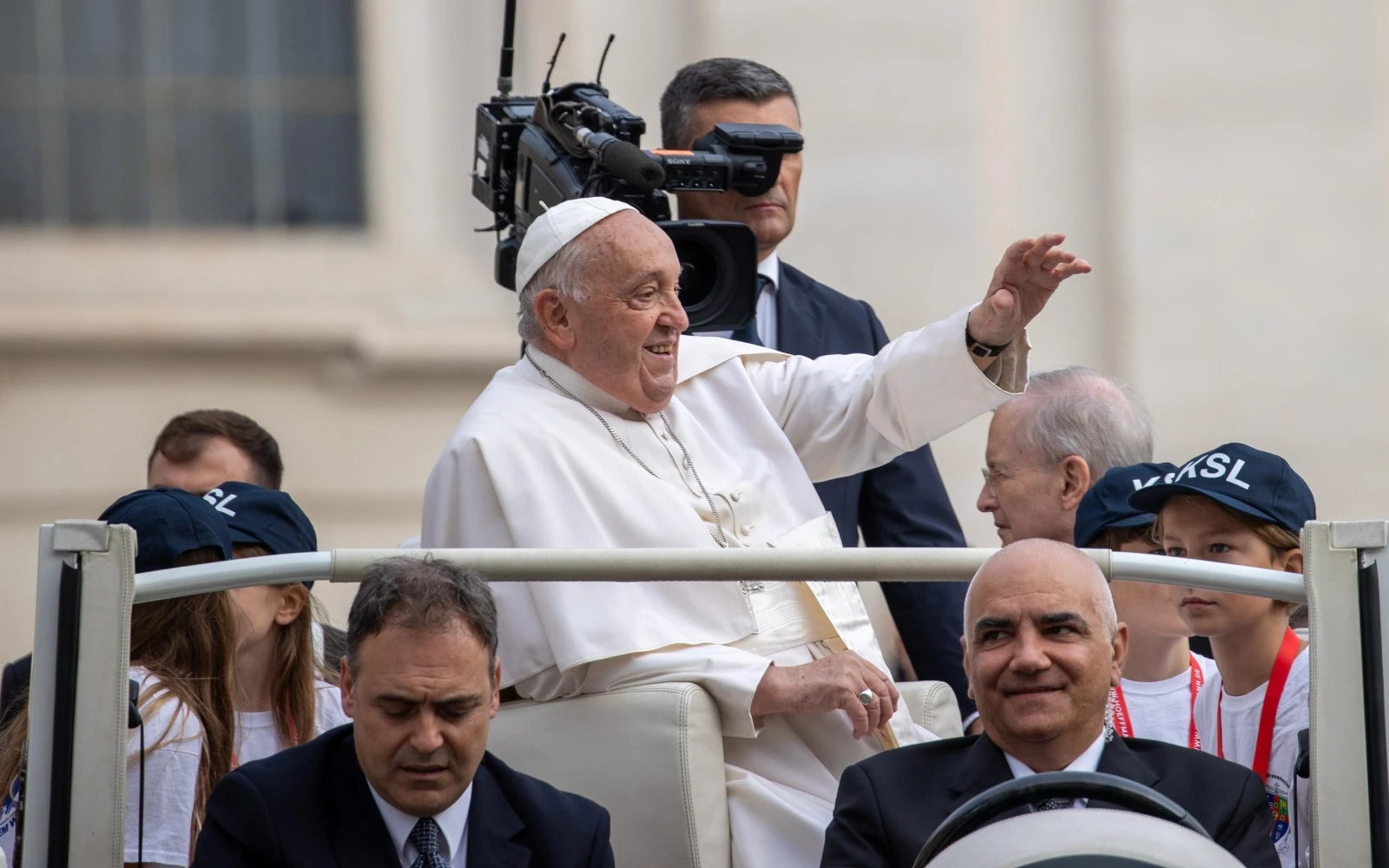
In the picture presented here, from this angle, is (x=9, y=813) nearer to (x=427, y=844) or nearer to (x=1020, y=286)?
(x=427, y=844)

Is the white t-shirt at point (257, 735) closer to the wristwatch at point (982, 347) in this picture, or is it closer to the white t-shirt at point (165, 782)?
the white t-shirt at point (165, 782)

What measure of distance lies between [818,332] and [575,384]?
82 cm

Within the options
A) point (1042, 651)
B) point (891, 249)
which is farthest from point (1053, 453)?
point (891, 249)

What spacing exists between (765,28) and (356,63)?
4.78 ft

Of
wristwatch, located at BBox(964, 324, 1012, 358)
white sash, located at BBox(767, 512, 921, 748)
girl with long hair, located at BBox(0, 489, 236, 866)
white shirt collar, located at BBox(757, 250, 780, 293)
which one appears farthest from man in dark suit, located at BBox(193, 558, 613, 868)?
white shirt collar, located at BBox(757, 250, 780, 293)

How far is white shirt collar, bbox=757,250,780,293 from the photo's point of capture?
4.72 m

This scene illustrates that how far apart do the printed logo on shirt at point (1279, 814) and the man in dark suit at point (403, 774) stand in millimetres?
966

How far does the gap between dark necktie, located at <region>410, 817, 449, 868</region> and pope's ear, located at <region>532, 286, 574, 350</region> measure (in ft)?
3.79

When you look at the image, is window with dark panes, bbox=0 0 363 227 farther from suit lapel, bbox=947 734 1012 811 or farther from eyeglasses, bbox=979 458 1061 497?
suit lapel, bbox=947 734 1012 811

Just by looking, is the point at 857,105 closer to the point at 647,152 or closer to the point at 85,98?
the point at 85,98

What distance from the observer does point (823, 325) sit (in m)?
4.81

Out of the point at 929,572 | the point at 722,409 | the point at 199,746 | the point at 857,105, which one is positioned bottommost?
the point at 199,746

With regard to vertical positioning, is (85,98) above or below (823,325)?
above

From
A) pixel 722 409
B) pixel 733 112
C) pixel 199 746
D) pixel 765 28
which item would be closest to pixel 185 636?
pixel 199 746
